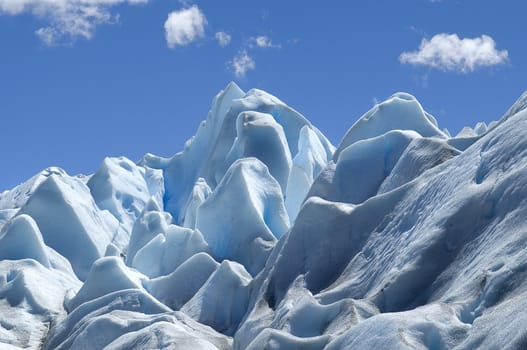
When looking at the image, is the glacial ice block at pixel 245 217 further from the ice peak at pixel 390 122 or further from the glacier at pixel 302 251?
the ice peak at pixel 390 122

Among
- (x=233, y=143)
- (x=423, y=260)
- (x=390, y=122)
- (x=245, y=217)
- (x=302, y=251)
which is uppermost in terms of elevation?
(x=233, y=143)

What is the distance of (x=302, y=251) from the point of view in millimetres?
14062

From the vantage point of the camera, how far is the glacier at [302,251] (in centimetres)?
948

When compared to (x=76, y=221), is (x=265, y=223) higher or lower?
lower

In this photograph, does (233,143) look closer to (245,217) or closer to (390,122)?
(390,122)

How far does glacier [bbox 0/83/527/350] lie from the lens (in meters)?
9.48

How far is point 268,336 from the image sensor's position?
36.6ft

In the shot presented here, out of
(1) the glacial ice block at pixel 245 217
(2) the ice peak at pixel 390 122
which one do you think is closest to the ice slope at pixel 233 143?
(1) the glacial ice block at pixel 245 217

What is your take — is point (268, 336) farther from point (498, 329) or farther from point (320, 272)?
point (498, 329)

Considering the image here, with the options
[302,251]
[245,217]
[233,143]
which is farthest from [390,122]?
[233,143]

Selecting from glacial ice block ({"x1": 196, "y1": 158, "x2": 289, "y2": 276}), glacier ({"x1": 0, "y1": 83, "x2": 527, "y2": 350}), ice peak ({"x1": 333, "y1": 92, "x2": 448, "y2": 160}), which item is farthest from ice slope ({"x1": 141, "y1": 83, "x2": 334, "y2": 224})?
ice peak ({"x1": 333, "y1": 92, "x2": 448, "y2": 160})

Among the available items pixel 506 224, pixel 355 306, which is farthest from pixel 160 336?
pixel 506 224

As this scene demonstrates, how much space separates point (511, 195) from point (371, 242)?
3.25 meters

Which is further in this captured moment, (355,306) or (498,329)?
(355,306)
